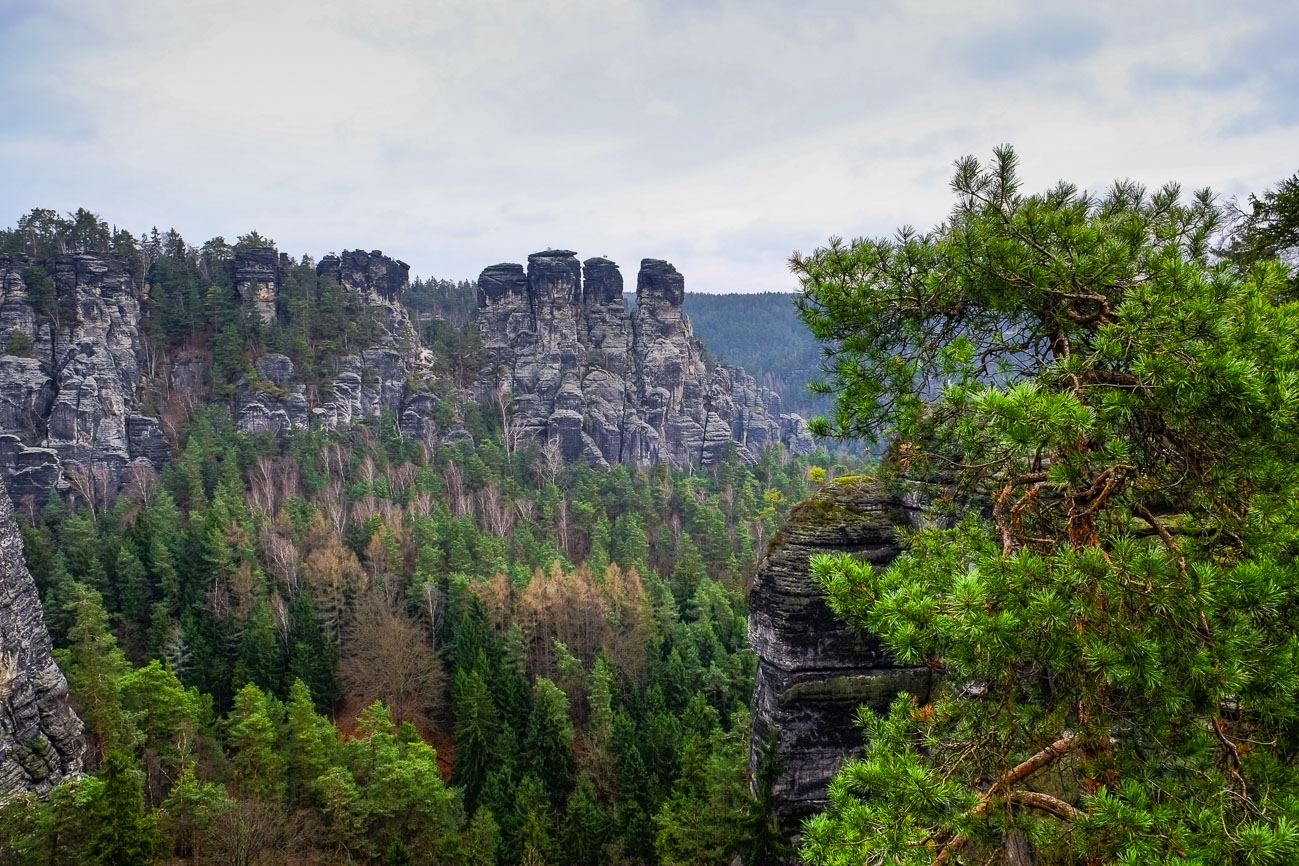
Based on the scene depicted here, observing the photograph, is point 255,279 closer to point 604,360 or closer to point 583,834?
point 604,360

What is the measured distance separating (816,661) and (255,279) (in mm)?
72021

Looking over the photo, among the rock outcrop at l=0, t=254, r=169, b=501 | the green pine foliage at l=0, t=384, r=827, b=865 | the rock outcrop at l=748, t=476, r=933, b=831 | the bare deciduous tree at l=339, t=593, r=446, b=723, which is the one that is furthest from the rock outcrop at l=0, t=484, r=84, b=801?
the rock outcrop at l=0, t=254, r=169, b=501

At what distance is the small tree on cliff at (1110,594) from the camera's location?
3113 mm

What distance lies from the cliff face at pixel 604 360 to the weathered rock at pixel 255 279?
21119 mm

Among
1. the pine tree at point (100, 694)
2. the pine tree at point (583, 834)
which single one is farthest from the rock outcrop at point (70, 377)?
the pine tree at point (583, 834)

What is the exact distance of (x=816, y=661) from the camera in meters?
12.4

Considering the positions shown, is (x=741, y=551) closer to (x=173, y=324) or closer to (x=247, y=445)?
(x=247, y=445)

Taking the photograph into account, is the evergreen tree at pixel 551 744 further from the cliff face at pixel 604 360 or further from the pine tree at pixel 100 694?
the cliff face at pixel 604 360

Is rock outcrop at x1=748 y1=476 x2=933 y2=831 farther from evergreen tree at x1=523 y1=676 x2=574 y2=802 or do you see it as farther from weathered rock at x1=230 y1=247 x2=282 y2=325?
weathered rock at x1=230 y1=247 x2=282 y2=325

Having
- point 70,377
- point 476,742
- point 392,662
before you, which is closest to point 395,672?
point 392,662

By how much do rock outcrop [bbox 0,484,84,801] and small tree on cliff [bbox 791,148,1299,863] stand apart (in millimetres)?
26086

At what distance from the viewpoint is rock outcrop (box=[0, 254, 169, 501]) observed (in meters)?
48.8

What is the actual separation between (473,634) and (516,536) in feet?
46.6

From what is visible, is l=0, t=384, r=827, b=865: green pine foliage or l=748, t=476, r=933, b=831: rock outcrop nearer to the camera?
l=748, t=476, r=933, b=831: rock outcrop
